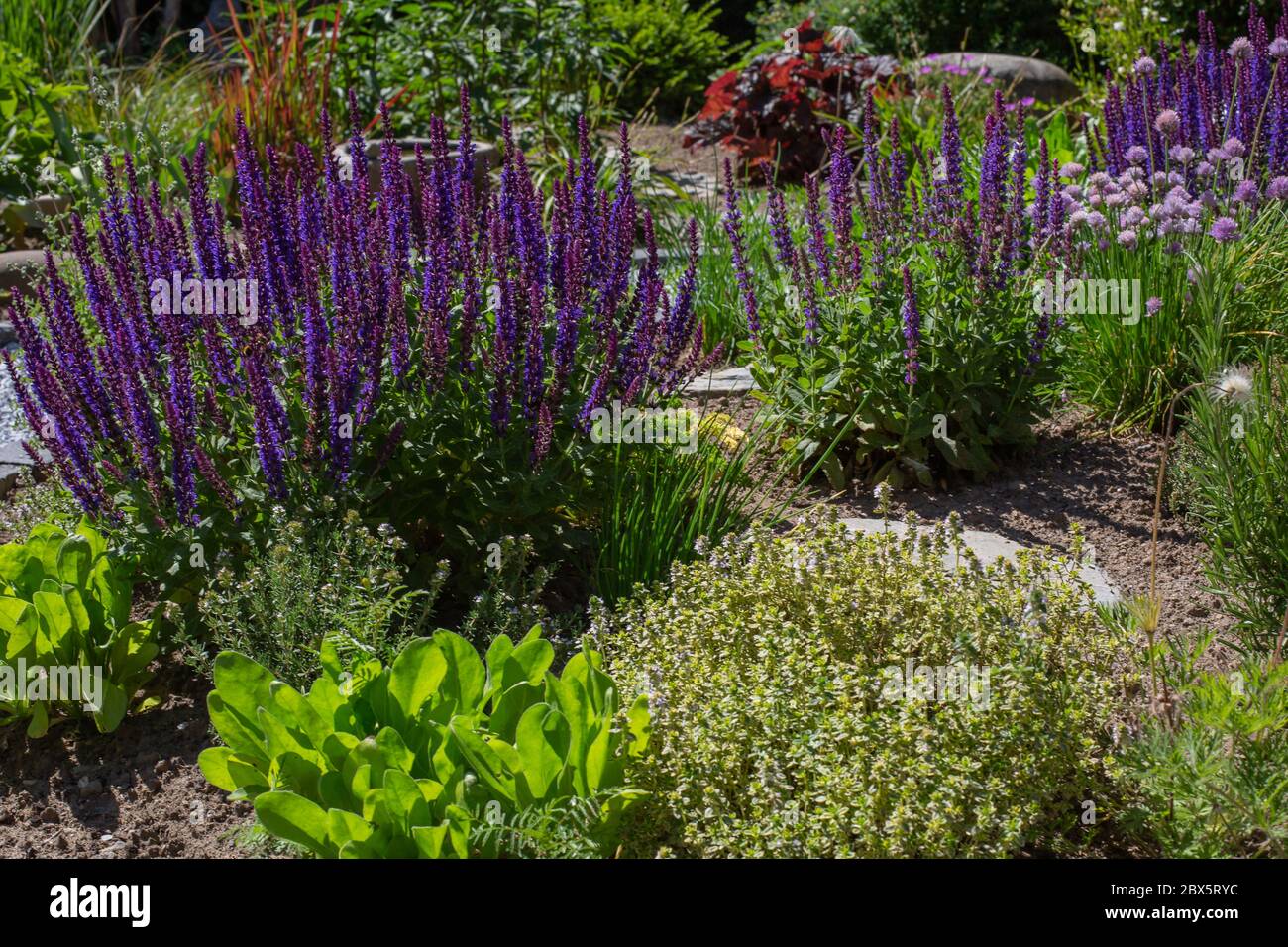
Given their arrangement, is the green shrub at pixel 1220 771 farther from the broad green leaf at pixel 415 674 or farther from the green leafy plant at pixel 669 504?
the broad green leaf at pixel 415 674

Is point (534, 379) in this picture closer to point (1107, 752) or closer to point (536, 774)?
point (536, 774)

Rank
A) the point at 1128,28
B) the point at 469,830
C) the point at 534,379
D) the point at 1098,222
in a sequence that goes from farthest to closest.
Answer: the point at 1128,28 < the point at 1098,222 < the point at 534,379 < the point at 469,830

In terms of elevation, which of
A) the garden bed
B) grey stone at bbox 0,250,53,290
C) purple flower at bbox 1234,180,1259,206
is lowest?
the garden bed

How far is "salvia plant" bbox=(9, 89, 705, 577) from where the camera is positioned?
371 centimetres

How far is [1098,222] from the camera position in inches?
203

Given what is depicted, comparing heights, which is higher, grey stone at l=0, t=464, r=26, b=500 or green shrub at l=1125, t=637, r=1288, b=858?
green shrub at l=1125, t=637, r=1288, b=858

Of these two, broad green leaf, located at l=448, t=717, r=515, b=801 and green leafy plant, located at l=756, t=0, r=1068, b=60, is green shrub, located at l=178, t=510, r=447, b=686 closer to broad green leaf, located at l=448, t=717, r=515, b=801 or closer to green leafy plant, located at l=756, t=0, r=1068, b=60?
broad green leaf, located at l=448, t=717, r=515, b=801

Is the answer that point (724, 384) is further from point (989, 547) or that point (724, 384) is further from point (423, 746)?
point (423, 746)

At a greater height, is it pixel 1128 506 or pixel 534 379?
pixel 534 379

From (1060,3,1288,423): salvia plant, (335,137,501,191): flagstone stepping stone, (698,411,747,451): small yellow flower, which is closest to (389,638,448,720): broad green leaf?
(698,411,747,451): small yellow flower

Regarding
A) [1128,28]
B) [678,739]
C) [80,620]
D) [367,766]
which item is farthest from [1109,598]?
[1128,28]

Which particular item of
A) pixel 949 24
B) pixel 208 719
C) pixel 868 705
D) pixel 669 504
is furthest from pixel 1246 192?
pixel 949 24

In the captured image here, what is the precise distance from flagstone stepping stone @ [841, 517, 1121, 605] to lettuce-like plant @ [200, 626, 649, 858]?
1428mm

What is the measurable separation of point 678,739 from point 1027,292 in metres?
2.69
